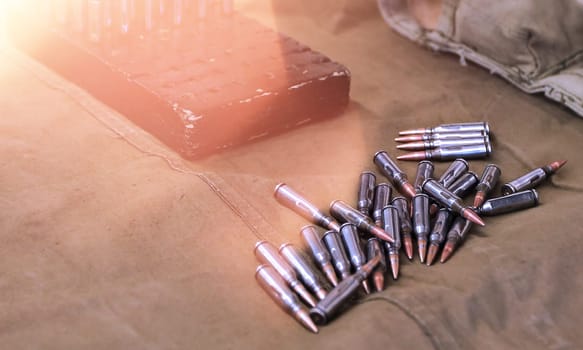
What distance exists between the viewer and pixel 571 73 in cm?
403

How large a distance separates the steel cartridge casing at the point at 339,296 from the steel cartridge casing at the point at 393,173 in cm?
64

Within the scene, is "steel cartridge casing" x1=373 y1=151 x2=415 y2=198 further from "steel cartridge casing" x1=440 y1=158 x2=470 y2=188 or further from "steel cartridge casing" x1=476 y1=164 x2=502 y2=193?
"steel cartridge casing" x1=476 y1=164 x2=502 y2=193

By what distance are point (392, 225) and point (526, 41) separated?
1764 mm

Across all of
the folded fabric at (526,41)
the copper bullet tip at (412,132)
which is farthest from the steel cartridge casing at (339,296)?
the folded fabric at (526,41)

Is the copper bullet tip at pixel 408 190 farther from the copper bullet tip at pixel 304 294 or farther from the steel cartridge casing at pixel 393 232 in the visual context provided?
the copper bullet tip at pixel 304 294

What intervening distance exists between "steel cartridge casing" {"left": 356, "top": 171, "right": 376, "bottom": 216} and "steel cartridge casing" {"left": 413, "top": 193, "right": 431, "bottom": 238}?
0.19m

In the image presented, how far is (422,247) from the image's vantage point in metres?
2.90

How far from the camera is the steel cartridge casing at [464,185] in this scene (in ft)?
10.8

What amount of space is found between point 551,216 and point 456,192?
429 mm

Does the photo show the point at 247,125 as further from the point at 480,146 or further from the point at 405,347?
the point at 405,347

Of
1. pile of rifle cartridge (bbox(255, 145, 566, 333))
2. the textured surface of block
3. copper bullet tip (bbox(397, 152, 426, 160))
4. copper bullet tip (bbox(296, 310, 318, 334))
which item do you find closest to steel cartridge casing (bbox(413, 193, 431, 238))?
pile of rifle cartridge (bbox(255, 145, 566, 333))

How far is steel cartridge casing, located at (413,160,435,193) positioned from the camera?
3.30 m

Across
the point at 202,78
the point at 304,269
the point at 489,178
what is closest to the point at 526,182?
the point at 489,178

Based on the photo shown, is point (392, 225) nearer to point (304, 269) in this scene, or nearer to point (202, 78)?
point (304, 269)
